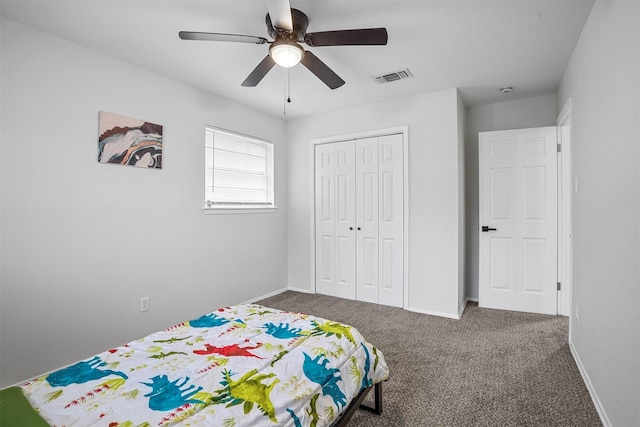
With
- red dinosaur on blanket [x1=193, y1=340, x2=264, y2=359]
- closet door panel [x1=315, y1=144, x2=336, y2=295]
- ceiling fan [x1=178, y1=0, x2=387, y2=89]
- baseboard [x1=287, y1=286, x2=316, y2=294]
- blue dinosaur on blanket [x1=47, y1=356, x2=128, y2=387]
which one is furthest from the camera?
baseboard [x1=287, y1=286, x2=316, y2=294]

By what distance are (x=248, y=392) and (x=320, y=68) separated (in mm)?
2035

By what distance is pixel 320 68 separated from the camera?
90.5 inches

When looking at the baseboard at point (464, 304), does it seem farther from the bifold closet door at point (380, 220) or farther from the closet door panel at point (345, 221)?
the closet door panel at point (345, 221)

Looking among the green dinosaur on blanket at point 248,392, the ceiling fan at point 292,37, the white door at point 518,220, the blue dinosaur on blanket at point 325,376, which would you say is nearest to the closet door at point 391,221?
the white door at point 518,220

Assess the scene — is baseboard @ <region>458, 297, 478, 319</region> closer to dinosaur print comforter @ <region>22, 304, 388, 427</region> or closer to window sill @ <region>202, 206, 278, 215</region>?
dinosaur print comforter @ <region>22, 304, 388, 427</region>

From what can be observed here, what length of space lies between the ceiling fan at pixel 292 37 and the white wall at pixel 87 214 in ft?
4.05

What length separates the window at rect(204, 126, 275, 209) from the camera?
3.65m

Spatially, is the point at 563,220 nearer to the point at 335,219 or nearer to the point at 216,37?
the point at 335,219

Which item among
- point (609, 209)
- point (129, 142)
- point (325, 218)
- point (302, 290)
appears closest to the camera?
point (609, 209)

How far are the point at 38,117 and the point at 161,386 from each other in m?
2.21

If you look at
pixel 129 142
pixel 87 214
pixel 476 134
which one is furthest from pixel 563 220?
pixel 87 214

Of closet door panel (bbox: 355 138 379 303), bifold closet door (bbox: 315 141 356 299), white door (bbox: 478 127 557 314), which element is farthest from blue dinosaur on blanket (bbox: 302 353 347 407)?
white door (bbox: 478 127 557 314)

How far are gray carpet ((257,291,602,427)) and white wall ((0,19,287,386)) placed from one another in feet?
5.43

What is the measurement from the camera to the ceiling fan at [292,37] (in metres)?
1.85
